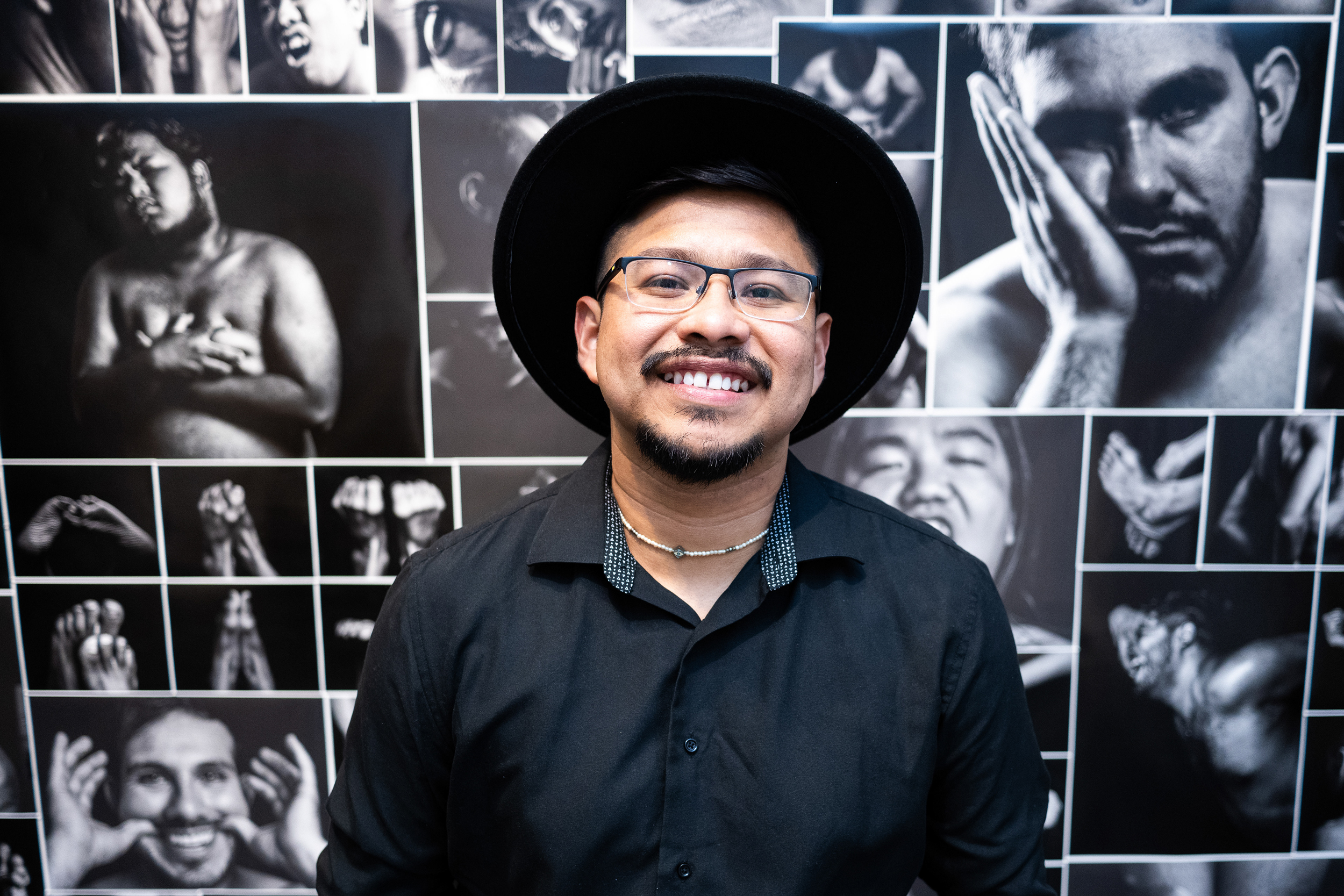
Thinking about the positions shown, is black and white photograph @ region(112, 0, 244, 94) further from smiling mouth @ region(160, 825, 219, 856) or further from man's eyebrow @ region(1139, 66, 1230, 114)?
man's eyebrow @ region(1139, 66, 1230, 114)

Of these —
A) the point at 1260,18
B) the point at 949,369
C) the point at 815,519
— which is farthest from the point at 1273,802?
the point at 1260,18

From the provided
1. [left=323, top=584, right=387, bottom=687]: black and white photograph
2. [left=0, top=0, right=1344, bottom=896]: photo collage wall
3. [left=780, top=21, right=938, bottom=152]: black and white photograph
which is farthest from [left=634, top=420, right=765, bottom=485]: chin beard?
[left=323, top=584, right=387, bottom=687]: black and white photograph

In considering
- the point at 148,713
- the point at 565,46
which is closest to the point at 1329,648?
the point at 565,46

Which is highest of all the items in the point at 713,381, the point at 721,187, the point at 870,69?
the point at 870,69

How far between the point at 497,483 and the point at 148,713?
106 cm

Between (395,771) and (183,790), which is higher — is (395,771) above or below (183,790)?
above

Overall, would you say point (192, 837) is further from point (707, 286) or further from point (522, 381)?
point (707, 286)

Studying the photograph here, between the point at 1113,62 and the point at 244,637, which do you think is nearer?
the point at 1113,62

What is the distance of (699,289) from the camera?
45.4 inches

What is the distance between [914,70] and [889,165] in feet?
2.36

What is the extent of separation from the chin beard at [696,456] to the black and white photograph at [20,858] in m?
2.05

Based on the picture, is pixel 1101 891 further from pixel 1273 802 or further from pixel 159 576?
pixel 159 576

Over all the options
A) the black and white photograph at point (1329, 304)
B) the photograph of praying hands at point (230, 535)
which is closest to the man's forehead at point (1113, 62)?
the black and white photograph at point (1329, 304)

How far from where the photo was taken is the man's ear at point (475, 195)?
172 centimetres
